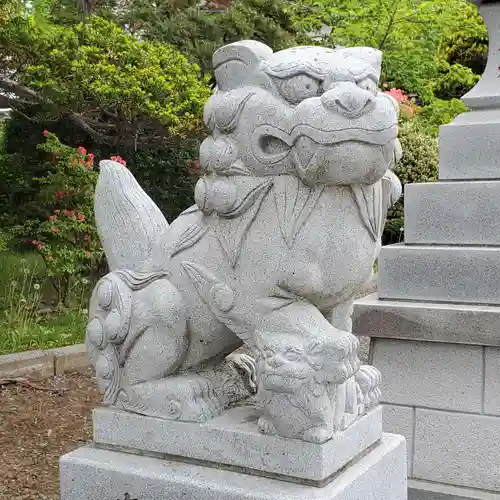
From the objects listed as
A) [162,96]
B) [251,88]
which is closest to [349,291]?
[251,88]

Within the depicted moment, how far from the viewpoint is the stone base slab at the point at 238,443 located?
2066 mm

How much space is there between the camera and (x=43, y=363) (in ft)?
17.8

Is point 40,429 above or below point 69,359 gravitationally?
below

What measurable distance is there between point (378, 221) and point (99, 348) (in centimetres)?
97

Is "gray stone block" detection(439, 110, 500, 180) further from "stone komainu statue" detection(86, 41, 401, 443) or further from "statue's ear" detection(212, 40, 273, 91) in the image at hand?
"statue's ear" detection(212, 40, 273, 91)

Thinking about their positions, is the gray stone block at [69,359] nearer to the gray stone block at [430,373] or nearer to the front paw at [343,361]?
the gray stone block at [430,373]

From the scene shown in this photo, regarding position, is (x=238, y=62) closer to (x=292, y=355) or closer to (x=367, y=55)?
(x=367, y=55)

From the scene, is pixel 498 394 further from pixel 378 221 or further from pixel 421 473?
pixel 378 221

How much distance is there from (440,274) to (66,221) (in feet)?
13.4

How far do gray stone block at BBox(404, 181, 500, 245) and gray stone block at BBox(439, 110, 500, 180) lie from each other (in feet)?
0.30

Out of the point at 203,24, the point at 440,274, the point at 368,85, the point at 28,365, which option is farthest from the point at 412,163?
the point at 368,85

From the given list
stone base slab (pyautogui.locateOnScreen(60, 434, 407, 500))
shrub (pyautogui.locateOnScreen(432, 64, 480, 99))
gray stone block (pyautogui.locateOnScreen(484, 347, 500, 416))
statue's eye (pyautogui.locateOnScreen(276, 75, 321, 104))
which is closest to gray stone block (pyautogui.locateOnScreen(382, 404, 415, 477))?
gray stone block (pyautogui.locateOnScreen(484, 347, 500, 416))

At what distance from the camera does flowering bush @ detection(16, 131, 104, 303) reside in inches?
260

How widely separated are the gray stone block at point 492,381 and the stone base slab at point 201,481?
1140mm
